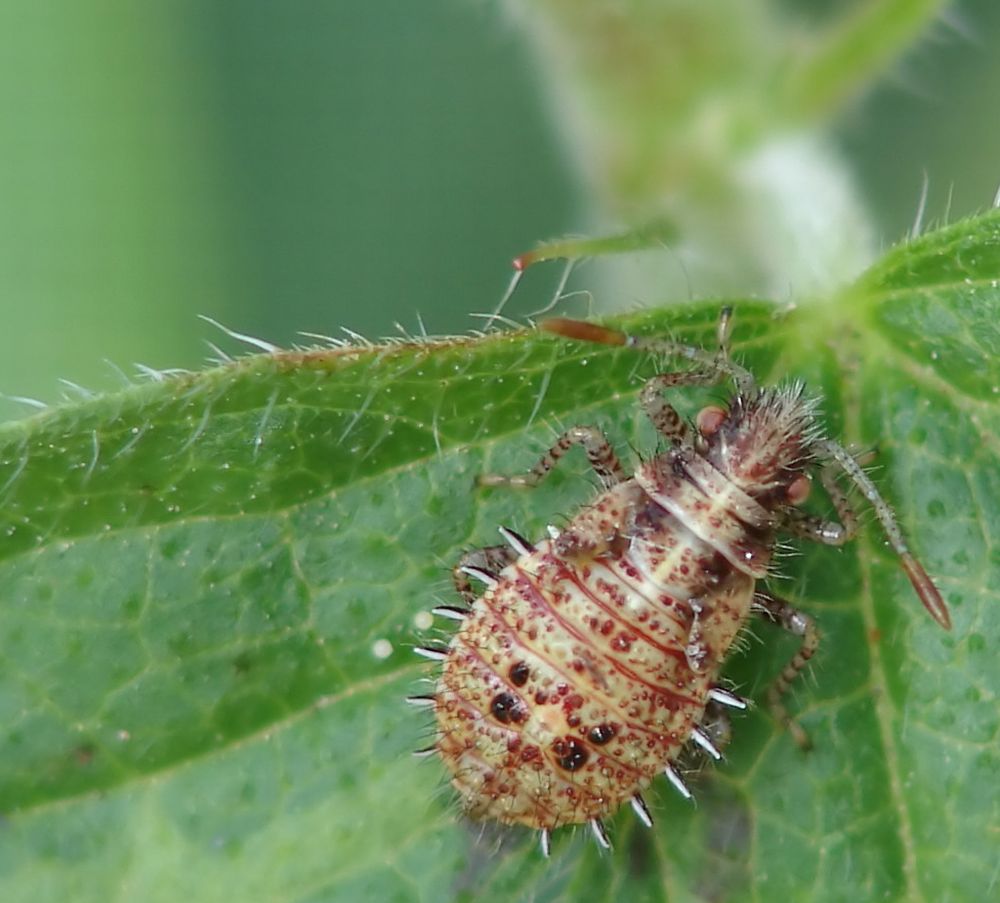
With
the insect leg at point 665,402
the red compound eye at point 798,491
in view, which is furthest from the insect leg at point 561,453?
the red compound eye at point 798,491

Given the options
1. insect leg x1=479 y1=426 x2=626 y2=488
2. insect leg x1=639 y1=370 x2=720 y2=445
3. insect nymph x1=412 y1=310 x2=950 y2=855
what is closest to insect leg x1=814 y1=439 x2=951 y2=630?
insect nymph x1=412 y1=310 x2=950 y2=855

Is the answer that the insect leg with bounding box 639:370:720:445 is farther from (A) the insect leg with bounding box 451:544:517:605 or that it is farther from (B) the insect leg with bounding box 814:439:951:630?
(A) the insect leg with bounding box 451:544:517:605

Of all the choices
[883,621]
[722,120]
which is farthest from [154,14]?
[883,621]

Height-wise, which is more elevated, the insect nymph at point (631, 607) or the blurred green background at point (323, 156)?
the blurred green background at point (323, 156)

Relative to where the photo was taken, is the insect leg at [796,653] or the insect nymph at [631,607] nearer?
the insect nymph at [631,607]

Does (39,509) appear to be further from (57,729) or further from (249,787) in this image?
(249,787)

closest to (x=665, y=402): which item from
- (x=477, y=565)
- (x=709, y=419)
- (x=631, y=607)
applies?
(x=709, y=419)

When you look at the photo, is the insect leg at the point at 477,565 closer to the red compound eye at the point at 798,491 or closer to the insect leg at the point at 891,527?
the red compound eye at the point at 798,491

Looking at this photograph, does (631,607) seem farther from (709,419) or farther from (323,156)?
(323,156)
